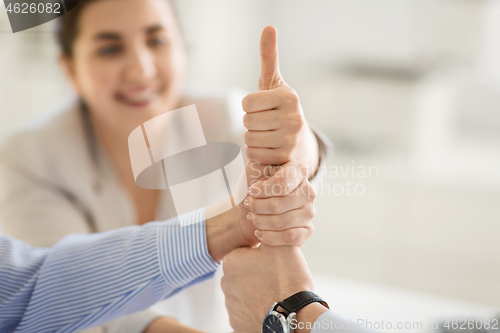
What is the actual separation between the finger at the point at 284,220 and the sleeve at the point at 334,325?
4.7 inches

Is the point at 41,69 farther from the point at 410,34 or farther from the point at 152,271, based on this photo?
the point at 410,34

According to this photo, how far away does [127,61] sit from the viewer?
27.0 inches

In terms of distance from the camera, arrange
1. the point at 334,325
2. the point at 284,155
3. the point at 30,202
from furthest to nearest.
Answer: the point at 30,202 < the point at 284,155 < the point at 334,325

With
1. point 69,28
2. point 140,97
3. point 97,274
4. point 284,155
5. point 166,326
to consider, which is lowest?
point 166,326

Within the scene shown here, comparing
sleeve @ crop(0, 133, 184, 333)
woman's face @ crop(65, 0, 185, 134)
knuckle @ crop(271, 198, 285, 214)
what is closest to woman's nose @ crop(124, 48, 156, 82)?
woman's face @ crop(65, 0, 185, 134)

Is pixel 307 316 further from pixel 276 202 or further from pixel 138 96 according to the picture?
pixel 138 96

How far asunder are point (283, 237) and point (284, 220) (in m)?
0.02

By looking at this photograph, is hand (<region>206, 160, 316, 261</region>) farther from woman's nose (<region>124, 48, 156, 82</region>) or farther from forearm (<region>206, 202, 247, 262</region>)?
woman's nose (<region>124, 48, 156, 82</region>)

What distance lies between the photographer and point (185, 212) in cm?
60

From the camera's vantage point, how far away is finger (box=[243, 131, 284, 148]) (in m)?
0.52

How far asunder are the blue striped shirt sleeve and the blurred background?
1251mm

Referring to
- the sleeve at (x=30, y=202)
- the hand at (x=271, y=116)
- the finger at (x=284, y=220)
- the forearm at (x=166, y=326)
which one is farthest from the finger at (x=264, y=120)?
the sleeve at (x=30, y=202)

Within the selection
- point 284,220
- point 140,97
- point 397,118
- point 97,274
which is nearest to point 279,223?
point 284,220

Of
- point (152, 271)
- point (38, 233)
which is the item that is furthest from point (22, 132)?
point (152, 271)
